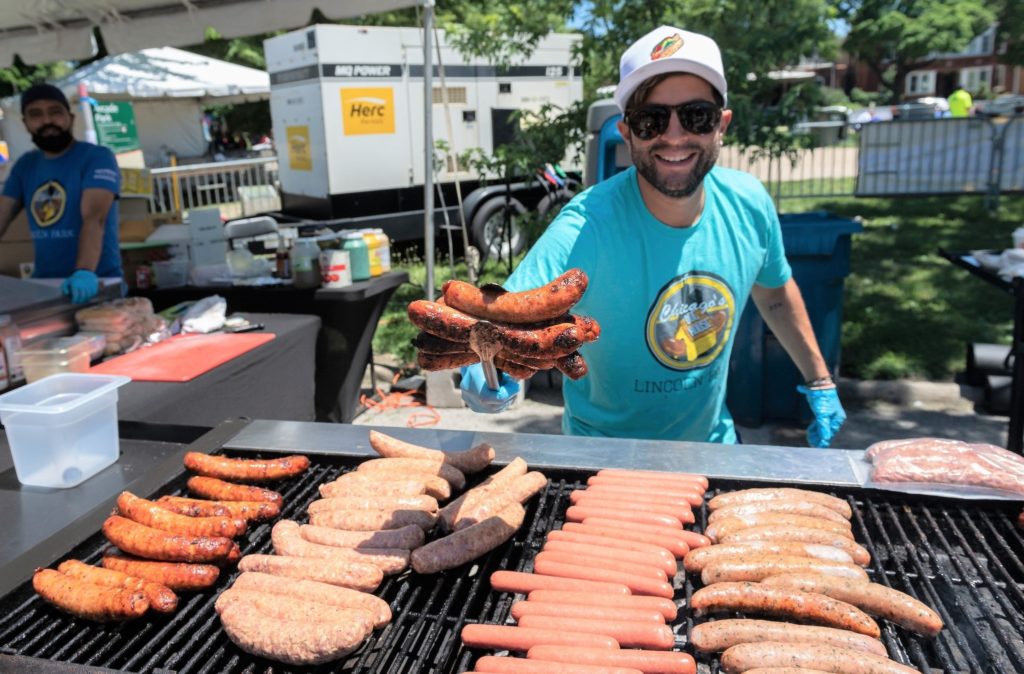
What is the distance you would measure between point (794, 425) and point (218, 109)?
29079 millimetres

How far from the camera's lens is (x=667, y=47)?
2.71 m

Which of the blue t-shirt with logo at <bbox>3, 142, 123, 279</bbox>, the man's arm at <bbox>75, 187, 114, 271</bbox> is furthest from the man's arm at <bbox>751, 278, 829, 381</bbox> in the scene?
the blue t-shirt with logo at <bbox>3, 142, 123, 279</bbox>

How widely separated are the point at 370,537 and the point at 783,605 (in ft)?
3.81

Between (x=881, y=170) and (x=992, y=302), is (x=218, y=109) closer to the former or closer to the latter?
(x=881, y=170)

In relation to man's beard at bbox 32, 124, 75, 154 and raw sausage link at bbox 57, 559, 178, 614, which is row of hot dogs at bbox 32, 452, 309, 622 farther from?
man's beard at bbox 32, 124, 75, 154

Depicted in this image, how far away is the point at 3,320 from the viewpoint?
390 cm

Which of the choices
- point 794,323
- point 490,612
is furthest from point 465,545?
point 794,323

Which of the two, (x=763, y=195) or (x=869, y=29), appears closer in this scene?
(x=763, y=195)

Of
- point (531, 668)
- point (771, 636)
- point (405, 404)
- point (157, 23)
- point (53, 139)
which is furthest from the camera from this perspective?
point (405, 404)

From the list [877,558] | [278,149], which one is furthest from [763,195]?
[278,149]

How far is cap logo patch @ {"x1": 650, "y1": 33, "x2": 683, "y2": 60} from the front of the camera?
269 cm

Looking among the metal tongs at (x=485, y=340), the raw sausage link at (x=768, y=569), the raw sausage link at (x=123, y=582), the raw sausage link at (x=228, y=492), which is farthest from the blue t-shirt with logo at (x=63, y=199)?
the raw sausage link at (x=768, y=569)

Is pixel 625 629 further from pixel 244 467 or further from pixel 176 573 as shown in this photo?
pixel 244 467

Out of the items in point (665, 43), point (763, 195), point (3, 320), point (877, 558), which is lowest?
point (877, 558)
